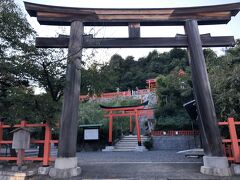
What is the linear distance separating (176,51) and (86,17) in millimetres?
30449

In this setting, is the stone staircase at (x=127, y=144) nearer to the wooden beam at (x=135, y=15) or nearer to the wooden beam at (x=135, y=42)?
the wooden beam at (x=135, y=42)

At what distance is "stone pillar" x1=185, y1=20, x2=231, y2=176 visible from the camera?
521 centimetres

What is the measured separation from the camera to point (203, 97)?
5.79 meters

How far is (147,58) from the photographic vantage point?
4038cm

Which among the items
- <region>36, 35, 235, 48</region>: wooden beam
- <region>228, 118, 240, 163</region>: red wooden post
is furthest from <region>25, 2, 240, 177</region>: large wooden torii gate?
<region>228, 118, 240, 163</region>: red wooden post

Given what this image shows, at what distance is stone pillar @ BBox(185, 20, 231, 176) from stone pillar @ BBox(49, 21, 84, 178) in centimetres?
354

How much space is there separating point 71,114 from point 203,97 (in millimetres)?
3852

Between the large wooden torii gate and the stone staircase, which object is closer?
the large wooden torii gate

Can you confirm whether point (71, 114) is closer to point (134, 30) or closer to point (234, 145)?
point (134, 30)

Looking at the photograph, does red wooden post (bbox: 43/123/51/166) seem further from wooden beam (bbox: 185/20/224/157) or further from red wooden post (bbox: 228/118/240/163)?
red wooden post (bbox: 228/118/240/163)

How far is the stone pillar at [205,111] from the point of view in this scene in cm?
521

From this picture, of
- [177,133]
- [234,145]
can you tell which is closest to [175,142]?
[177,133]

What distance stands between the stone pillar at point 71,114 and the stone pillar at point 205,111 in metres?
3.54

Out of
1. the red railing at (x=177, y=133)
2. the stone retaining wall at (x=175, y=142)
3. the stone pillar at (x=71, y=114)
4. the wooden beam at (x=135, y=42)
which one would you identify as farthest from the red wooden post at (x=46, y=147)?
the red railing at (x=177, y=133)
